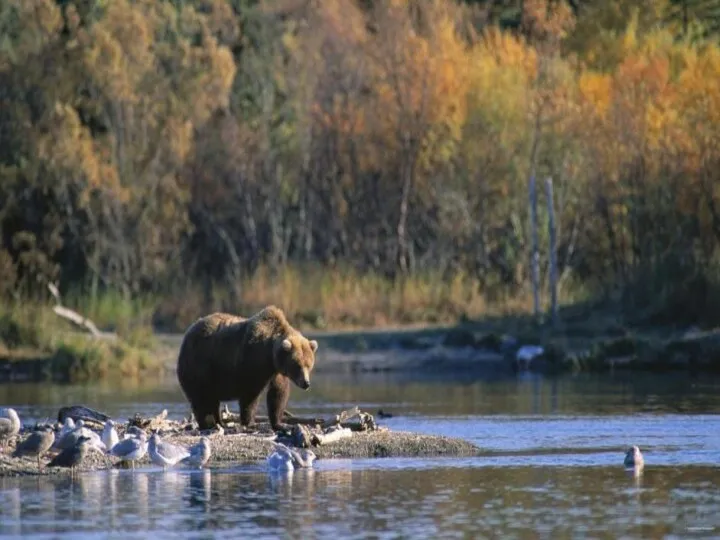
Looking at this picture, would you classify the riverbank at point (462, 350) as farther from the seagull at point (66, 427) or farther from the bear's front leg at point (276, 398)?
the seagull at point (66, 427)

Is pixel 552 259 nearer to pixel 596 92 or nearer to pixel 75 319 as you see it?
pixel 596 92

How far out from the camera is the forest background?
47844 millimetres

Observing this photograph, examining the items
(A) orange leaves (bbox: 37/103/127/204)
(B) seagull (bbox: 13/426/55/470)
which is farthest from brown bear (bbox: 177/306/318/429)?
(A) orange leaves (bbox: 37/103/127/204)

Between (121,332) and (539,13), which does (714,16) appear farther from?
(121,332)

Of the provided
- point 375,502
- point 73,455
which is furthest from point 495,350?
point 375,502

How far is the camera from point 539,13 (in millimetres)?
58250

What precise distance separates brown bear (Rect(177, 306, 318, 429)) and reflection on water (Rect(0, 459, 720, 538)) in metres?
Result: 1.97

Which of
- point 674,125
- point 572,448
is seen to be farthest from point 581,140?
point 572,448

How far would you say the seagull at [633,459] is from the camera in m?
22.9

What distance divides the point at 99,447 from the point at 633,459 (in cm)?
603

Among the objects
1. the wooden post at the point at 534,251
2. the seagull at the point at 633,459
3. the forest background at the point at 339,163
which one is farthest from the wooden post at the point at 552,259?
the seagull at the point at 633,459

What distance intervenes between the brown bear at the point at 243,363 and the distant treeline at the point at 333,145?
2264 centimetres

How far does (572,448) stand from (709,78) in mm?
24138

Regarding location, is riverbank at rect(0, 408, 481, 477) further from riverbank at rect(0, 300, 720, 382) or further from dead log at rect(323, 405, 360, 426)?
riverbank at rect(0, 300, 720, 382)
